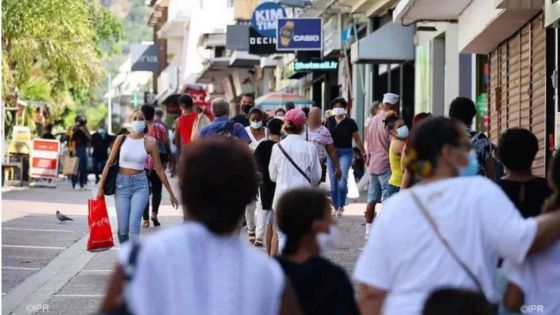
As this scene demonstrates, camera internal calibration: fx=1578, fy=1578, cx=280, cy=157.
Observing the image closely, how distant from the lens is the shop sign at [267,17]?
142 ft

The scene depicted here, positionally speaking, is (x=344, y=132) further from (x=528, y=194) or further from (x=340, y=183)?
(x=528, y=194)

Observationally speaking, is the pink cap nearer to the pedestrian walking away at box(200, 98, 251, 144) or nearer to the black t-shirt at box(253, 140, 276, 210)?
the black t-shirt at box(253, 140, 276, 210)

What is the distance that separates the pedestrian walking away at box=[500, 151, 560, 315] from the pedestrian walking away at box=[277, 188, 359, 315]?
70 centimetres

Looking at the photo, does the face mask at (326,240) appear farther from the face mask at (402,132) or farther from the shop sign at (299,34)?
the shop sign at (299,34)

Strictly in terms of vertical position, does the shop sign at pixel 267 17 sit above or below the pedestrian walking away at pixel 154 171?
above

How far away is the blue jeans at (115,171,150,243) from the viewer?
1423cm

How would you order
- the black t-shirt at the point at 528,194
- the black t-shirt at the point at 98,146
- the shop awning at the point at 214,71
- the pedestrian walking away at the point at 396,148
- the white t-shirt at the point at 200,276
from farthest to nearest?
1. the shop awning at the point at 214,71
2. the black t-shirt at the point at 98,146
3. the pedestrian walking away at the point at 396,148
4. the black t-shirt at the point at 528,194
5. the white t-shirt at the point at 200,276

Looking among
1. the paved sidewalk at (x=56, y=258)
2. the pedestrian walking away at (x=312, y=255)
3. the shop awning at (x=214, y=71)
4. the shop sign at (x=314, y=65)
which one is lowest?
the paved sidewalk at (x=56, y=258)

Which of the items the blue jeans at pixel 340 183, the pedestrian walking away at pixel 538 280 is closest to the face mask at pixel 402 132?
the blue jeans at pixel 340 183

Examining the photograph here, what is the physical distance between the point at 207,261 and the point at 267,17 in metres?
39.2

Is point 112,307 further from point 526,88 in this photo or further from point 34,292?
point 526,88

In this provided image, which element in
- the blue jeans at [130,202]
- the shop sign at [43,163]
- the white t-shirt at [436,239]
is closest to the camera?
the white t-shirt at [436,239]

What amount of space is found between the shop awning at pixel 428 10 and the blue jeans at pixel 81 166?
13.8 meters

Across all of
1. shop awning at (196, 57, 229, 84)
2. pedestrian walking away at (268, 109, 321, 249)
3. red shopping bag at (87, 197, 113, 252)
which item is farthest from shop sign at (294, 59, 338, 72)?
red shopping bag at (87, 197, 113, 252)
